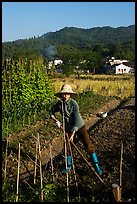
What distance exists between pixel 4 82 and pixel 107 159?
647 centimetres

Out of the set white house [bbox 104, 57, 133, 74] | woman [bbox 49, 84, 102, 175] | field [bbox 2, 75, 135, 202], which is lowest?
field [bbox 2, 75, 135, 202]

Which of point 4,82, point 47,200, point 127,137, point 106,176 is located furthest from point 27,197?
point 4,82

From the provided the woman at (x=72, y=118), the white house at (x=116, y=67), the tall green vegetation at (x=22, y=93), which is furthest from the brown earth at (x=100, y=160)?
the white house at (x=116, y=67)

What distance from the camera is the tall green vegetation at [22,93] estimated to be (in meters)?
11.5

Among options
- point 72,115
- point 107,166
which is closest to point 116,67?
point 107,166

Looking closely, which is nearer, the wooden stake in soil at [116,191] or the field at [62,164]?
the wooden stake in soil at [116,191]

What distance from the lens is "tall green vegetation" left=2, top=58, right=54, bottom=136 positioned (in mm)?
11461

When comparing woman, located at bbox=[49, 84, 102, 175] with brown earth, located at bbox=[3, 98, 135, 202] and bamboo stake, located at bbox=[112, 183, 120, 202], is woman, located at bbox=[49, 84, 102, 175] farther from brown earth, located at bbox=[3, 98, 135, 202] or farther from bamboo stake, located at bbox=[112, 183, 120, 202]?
bamboo stake, located at bbox=[112, 183, 120, 202]

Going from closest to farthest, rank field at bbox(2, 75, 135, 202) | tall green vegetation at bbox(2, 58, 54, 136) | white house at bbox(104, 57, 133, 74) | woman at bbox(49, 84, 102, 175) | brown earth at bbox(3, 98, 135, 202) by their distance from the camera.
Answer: field at bbox(2, 75, 135, 202) → brown earth at bbox(3, 98, 135, 202) → woman at bbox(49, 84, 102, 175) → tall green vegetation at bbox(2, 58, 54, 136) → white house at bbox(104, 57, 133, 74)

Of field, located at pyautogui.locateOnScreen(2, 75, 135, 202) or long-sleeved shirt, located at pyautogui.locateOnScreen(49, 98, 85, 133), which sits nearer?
field, located at pyautogui.locateOnScreen(2, 75, 135, 202)

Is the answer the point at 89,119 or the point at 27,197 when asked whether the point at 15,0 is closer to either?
the point at 27,197

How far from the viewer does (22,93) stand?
41.5ft

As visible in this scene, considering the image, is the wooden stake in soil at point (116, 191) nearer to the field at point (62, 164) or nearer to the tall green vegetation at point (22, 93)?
the field at point (62, 164)

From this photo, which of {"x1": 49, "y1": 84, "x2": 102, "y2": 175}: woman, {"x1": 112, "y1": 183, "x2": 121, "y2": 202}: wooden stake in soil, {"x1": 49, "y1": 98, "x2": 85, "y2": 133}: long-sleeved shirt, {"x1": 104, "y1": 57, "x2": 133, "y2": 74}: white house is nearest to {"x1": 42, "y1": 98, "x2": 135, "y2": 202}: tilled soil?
{"x1": 112, "y1": 183, "x2": 121, "y2": 202}: wooden stake in soil
